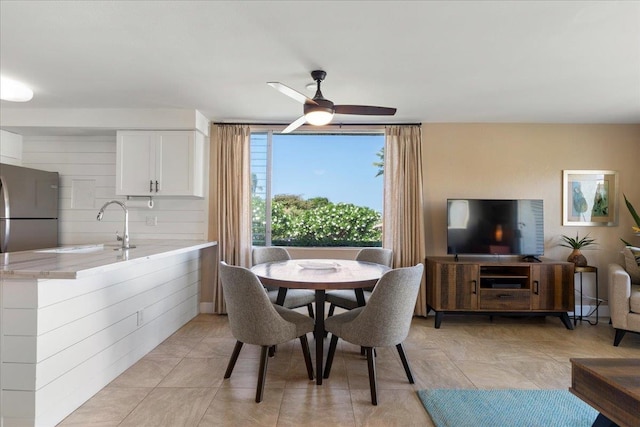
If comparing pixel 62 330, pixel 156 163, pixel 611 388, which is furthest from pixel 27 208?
pixel 611 388

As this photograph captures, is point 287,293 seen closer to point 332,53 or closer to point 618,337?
point 332,53

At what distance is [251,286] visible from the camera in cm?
204

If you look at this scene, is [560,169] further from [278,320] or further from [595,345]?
[278,320]

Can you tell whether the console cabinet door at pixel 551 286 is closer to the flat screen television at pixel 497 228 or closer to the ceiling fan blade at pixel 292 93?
the flat screen television at pixel 497 228

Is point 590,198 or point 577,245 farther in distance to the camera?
point 590,198

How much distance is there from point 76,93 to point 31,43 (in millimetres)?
977

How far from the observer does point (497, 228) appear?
3637 mm

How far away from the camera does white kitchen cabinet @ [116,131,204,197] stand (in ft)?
11.9

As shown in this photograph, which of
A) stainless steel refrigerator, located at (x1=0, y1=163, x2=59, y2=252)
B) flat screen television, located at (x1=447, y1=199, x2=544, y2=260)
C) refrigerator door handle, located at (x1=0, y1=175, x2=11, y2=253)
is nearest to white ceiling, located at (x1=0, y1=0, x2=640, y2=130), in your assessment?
stainless steel refrigerator, located at (x1=0, y1=163, x2=59, y2=252)

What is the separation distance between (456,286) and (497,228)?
810 mm

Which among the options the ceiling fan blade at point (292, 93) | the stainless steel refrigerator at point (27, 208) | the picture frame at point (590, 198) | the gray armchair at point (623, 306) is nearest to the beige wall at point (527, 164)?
the picture frame at point (590, 198)

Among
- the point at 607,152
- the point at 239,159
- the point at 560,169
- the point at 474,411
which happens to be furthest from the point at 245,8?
the point at 607,152

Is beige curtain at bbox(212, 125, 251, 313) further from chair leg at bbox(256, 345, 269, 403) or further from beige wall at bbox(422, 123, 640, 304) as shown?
beige wall at bbox(422, 123, 640, 304)

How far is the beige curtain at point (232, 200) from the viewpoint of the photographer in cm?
384
